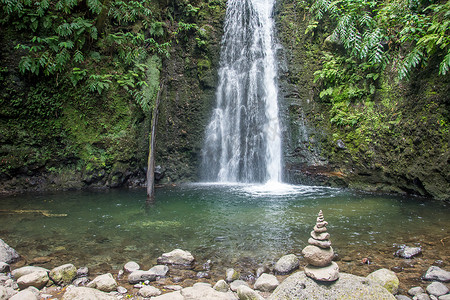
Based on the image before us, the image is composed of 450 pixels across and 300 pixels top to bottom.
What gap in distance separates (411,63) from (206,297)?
26.7ft

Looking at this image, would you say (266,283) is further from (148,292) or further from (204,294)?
(148,292)

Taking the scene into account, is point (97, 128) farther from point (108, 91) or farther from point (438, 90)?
point (438, 90)

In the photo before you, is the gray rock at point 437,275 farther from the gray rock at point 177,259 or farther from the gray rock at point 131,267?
the gray rock at point 131,267

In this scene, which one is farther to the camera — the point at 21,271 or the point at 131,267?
the point at 131,267

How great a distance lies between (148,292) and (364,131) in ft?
29.6

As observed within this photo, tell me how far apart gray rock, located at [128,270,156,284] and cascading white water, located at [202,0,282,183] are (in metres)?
8.10

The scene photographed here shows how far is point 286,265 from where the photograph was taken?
3.56 metres

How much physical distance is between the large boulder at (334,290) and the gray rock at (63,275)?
8.08 ft

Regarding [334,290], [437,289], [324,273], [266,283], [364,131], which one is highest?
[364,131]

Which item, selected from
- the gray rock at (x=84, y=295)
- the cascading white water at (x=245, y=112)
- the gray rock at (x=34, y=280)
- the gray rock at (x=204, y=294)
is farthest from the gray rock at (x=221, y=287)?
the cascading white water at (x=245, y=112)

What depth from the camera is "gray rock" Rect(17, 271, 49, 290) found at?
9.87 ft

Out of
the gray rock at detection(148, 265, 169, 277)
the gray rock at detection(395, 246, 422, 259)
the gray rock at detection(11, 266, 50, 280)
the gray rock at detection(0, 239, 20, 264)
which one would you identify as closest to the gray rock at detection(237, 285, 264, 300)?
the gray rock at detection(148, 265, 169, 277)

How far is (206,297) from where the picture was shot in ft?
8.86

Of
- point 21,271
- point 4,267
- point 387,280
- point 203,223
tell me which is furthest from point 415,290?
point 4,267
